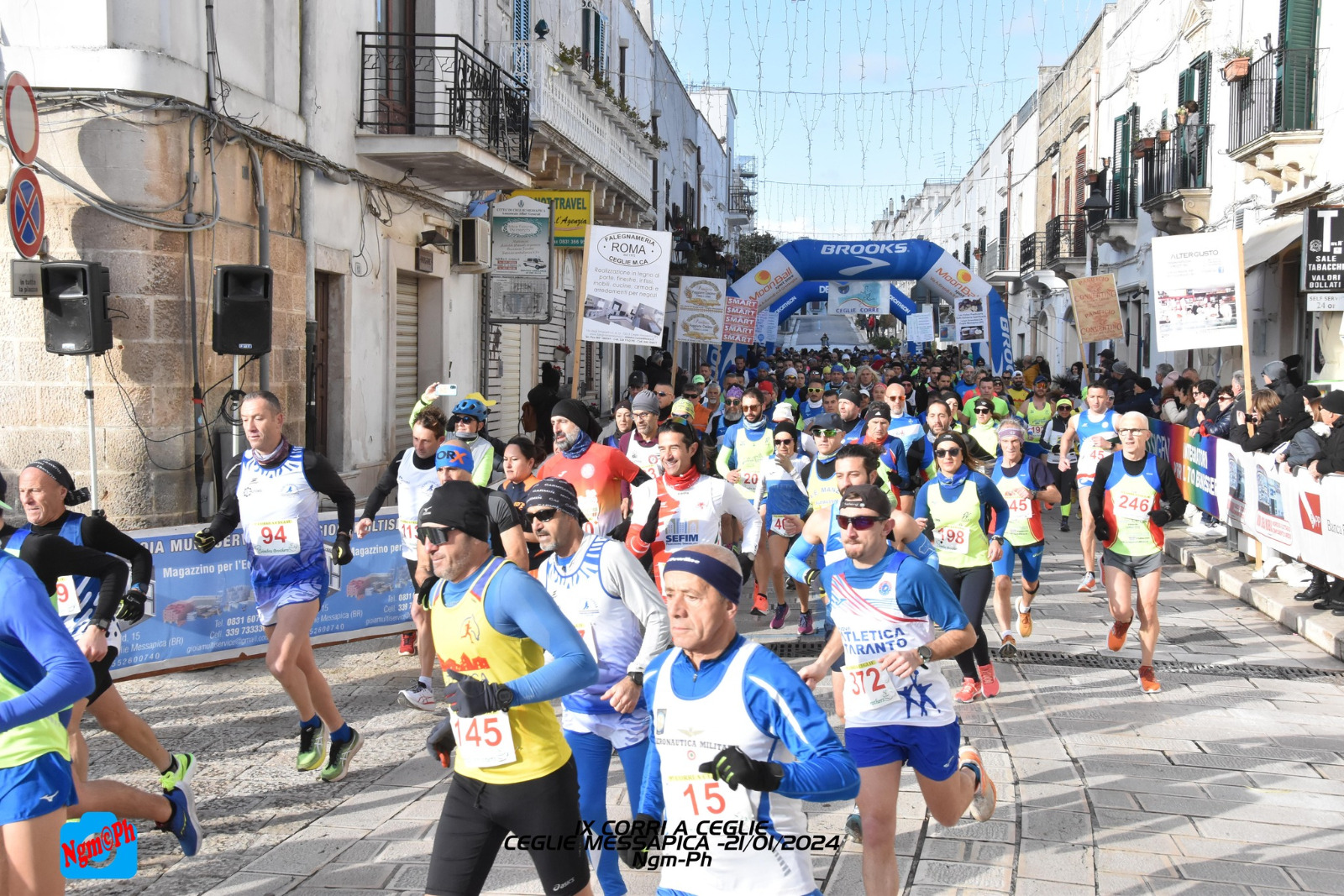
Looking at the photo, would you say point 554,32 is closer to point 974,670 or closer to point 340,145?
point 340,145

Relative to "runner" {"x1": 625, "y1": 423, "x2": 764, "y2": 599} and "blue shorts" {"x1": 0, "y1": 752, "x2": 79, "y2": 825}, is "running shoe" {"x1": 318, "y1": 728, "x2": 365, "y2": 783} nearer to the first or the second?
"runner" {"x1": 625, "y1": 423, "x2": 764, "y2": 599}

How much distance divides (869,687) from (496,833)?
59.1 inches

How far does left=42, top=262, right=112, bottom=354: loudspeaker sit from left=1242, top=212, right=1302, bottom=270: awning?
14129 mm

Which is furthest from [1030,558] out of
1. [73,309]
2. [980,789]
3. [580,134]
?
[580,134]

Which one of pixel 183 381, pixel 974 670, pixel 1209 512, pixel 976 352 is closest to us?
pixel 974 670

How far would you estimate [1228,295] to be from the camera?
482 inches

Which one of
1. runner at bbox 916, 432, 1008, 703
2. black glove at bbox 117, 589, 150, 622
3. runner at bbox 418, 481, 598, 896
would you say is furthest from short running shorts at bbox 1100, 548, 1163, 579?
black glove at bbox 117, 589, 150, 622

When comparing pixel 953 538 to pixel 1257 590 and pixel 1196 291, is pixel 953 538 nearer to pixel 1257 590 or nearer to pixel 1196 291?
pixel 1257 590

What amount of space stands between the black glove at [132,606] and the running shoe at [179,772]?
0.60m

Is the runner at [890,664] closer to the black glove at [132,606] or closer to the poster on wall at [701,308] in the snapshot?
the black glove at [132,606]

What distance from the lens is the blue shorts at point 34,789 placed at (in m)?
3.36

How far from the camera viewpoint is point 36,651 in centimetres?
332

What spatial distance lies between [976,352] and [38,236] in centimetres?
2449

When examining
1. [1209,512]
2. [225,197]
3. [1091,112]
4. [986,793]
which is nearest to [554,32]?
[225,197]
